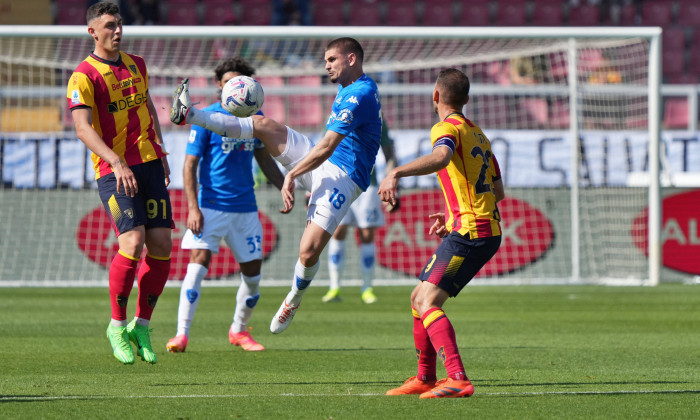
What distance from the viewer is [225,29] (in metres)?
11.7

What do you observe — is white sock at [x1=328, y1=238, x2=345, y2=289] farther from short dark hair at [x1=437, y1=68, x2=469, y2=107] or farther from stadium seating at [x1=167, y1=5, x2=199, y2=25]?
stadium seating at [x1=167, y1=5, x2=199, y2=25]

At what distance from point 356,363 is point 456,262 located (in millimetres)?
1706

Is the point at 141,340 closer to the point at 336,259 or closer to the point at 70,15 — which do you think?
the point at 336,259

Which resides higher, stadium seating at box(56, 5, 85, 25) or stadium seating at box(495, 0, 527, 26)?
stadium seating at box(495, 0, 527, 26)

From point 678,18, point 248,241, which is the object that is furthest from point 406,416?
point 678,18

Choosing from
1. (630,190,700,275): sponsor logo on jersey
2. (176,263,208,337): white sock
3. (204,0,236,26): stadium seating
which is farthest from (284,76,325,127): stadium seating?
(176,263,208,337): white sock

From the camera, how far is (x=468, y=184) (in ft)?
17.2

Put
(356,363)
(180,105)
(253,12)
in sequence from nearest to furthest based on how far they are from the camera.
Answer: (180,105)
(356,363)
(253,12)

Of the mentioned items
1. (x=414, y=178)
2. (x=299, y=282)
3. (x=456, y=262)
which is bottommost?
(x=299, y=282)

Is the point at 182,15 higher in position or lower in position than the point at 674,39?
higher

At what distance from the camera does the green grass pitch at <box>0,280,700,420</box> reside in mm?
4789

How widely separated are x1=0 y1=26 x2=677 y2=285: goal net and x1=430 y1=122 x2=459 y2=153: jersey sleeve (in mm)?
7182

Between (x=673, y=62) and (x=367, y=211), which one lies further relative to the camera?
(x=673, y=62)

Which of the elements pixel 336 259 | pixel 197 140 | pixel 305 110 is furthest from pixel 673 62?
pixel 197 140
